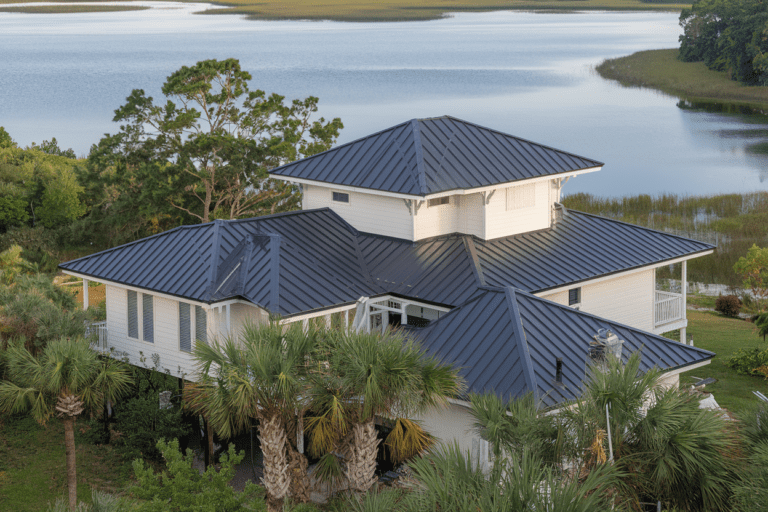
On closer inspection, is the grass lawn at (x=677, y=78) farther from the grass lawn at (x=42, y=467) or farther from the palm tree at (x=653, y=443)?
the palm tree at (x=653, y=443)

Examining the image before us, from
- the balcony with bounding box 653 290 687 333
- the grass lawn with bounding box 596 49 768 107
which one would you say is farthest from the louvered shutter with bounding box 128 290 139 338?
the grass lawn with bounding box 596 49 768 107

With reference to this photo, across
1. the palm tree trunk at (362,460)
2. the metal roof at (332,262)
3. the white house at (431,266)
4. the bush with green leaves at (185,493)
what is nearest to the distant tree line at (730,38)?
the white house at (431,266)

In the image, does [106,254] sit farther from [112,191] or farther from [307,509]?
[112,191]

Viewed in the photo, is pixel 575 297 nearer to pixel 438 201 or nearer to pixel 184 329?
pixel 438 201

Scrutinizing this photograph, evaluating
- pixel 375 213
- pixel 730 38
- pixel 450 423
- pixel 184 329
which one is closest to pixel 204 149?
pixel 375 213

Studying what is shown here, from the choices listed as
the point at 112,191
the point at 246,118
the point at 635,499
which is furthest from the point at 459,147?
the point at 112,191

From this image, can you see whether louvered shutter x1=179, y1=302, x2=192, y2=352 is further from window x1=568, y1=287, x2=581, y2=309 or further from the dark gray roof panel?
window x1=568, y1=287, x2=581, y2=309
